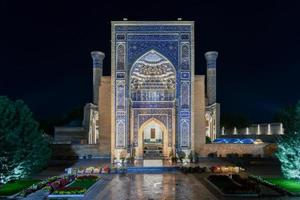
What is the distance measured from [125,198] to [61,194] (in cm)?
187

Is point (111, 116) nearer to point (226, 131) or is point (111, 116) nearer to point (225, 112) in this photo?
point (226, 131)

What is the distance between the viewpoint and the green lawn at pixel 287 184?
542 inches

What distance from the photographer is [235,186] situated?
44.9 ft

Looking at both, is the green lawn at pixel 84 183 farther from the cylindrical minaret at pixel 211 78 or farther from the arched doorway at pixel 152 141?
the cylindrical minaret at pixel 211 78

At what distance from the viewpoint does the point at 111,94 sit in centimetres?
2486

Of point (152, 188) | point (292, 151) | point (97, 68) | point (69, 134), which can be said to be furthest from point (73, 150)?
point (292, 151)

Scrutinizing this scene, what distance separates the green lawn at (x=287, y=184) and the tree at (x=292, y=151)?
269 mm

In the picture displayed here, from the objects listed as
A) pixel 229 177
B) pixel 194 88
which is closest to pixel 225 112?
pixel 194 88

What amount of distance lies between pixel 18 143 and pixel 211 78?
18135 millimetres

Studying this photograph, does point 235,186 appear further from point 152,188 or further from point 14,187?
point 14,187

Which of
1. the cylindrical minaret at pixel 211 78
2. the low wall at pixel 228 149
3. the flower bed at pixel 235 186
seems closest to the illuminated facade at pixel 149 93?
the low wall at pixel 228 149

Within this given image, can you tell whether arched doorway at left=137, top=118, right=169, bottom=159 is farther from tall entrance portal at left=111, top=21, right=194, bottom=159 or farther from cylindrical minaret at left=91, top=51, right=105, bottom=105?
cylindrical minaret at left=91, top=51, right=105, bottom=105

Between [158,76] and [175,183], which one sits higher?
[158,76]

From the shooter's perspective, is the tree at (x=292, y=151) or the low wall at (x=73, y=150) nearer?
the tree at (x=292, y=151)
